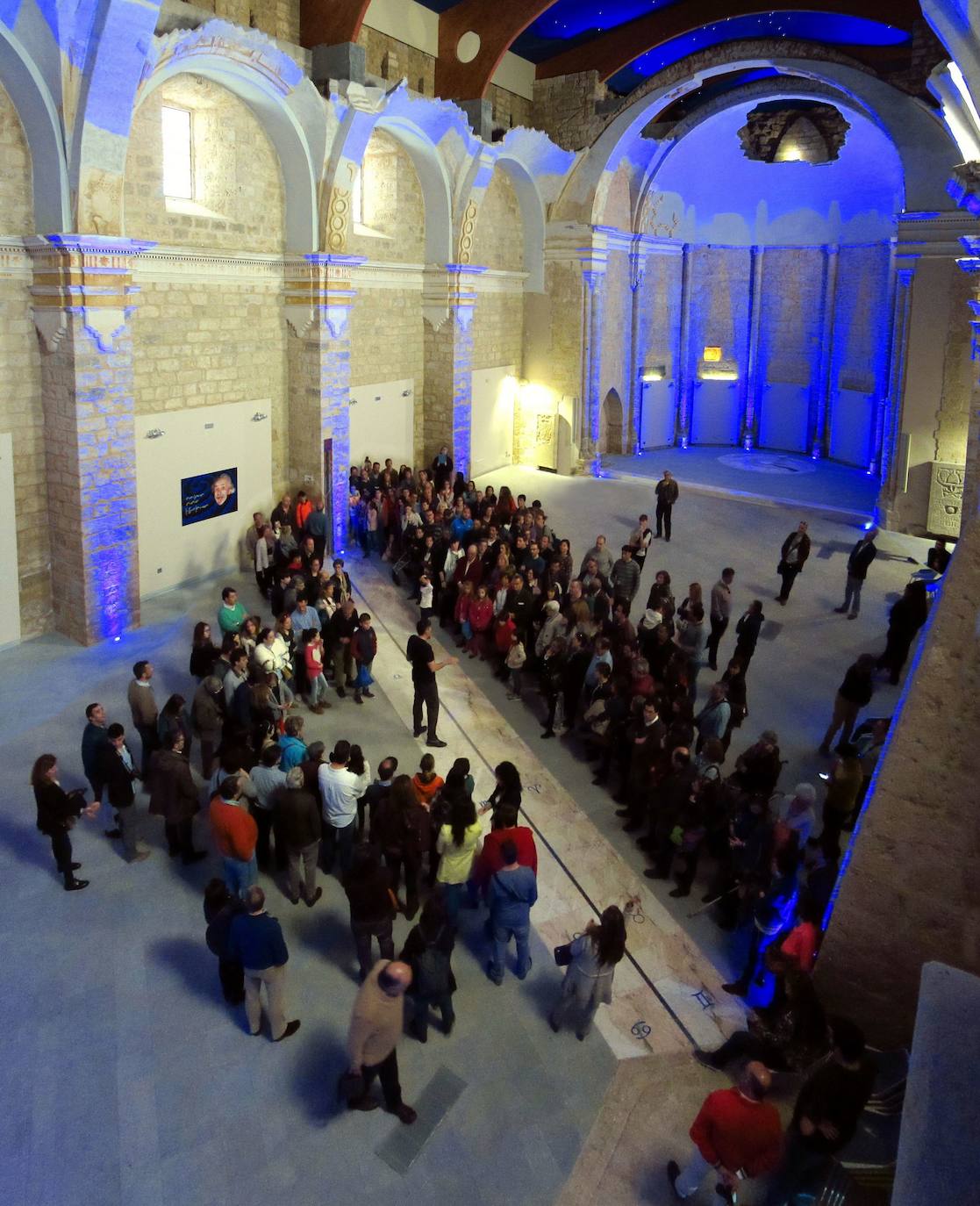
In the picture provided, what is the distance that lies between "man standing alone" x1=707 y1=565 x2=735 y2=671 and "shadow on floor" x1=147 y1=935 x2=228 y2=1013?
7113 millimetres

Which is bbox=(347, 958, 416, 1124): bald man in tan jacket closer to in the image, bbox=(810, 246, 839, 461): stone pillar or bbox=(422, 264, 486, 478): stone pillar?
bbox=(422, 264, 486, 478): stone pillar

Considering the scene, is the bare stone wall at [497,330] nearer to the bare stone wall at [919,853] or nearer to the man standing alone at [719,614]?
the man standing alone at [719,614]

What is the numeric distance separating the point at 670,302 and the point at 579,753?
1927 cm

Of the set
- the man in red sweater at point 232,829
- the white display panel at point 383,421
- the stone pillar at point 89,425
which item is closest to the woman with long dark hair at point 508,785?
the man in red sweater at point 232,829

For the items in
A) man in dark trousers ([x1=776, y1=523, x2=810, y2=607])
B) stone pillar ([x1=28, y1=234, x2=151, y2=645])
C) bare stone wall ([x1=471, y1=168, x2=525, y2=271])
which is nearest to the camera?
stone pillar ([x1=28, y1=234, x2=151, y2=645])

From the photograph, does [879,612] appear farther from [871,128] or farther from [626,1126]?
[871,128]

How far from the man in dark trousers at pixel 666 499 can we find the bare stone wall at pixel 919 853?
409 inches

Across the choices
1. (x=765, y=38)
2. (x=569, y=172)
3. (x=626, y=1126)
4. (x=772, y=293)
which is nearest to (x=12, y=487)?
(x=626, y=1126)

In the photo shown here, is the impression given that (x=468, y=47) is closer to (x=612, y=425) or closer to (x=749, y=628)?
(x=612, y=425)

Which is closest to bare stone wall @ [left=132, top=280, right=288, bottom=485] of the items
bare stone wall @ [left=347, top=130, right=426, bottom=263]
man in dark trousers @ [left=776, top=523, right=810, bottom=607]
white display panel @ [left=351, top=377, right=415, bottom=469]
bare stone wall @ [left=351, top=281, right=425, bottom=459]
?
white display panel @ [left=351, top=377, right=415, bottom=469]

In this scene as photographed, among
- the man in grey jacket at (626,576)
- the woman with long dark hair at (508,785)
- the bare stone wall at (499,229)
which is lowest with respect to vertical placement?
the woman with long dark hair at (508,785)

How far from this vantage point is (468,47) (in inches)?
631

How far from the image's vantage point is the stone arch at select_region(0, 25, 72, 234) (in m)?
9.63

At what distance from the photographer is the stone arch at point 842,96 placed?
1634 centimetres
